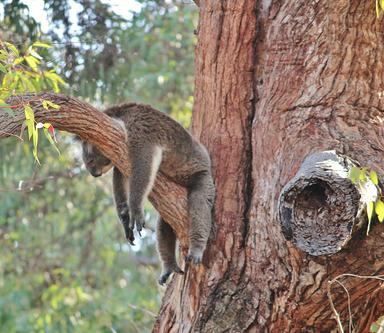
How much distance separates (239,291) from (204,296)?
22 cm

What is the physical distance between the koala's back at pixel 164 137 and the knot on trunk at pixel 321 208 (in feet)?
4.64

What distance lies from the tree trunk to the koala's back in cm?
17

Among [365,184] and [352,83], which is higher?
[352,83]

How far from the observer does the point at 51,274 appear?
36.7 feet

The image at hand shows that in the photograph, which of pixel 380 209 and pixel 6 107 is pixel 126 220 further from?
pixel 380 209

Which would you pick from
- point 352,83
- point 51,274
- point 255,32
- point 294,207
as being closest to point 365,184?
point 294,207

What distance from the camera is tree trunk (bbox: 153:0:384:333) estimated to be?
3.82m

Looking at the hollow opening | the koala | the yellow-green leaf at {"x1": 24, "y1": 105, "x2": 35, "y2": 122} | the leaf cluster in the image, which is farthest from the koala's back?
the yellow-green leaf at {"x1": 24, "y1": 105, "x2": 35, "y2": 122}

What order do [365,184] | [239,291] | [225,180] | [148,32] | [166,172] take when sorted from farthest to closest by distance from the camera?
[148,32]
[166,172]
[225,180]
[239,291]
[365,184]

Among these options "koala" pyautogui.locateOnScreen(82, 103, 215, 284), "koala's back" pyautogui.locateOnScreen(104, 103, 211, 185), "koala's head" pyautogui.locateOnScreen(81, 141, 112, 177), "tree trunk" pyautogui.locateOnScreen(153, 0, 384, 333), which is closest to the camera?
"tree trunk" pyautogui.locateOnScreen(153, 0, 384, 333)

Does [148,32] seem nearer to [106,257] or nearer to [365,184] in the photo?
[106,257]

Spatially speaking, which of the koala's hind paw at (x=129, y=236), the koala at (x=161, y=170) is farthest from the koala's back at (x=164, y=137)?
the koala's hind paw at (x=129, y=236)

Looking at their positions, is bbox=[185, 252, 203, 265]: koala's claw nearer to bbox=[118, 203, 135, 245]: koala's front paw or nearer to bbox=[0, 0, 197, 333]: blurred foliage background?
bbox=[118, 203, 135, 245]: koala's front paw

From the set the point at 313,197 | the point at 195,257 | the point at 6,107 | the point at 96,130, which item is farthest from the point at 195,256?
the point at 6,107
